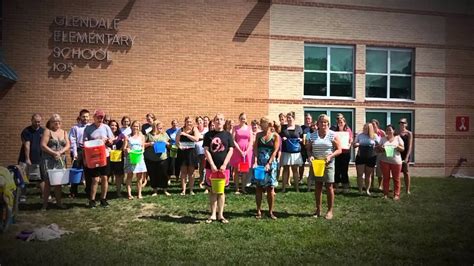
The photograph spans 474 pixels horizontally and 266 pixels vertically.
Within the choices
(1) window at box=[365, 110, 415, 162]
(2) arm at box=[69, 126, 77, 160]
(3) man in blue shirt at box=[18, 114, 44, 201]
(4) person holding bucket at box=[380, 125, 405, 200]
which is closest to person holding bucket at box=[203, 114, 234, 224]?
(2) arm at box=[69, 126, 77, 160]

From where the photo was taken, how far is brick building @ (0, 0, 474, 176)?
1245 centimetres

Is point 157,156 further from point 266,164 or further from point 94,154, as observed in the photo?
point 266,164

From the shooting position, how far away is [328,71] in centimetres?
1508

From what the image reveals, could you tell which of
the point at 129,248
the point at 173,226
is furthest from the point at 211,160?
the point at 129,248

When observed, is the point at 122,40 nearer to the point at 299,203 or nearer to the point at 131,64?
the point at 131,64

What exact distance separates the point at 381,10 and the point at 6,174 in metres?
13.8

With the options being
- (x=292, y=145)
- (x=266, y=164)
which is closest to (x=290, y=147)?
(x=292, y=145)

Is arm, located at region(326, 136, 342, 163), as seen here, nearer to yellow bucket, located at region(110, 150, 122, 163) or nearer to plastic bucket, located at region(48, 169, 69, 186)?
yellow bucket, located at region(110, 150, 122, 163)

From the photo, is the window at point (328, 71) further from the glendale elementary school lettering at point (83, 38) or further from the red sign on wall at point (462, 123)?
the glendale elementary school lettering at point (83, 38)

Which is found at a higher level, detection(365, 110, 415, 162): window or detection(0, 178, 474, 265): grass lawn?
detection(365, 110, 415, 162): window

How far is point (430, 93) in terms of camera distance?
1577 cm

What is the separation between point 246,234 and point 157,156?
3.84 m

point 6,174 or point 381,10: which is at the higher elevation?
point 381,10

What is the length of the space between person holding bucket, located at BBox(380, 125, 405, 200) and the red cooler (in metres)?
6.43
